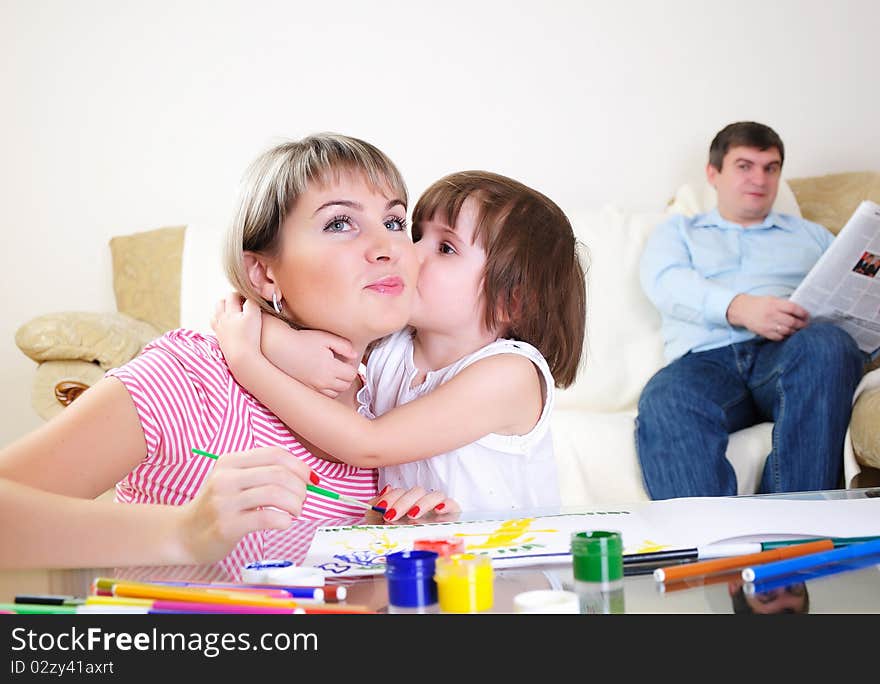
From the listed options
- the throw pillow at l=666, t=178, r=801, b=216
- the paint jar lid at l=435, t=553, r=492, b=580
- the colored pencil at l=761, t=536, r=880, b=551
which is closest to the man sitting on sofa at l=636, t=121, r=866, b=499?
the throw pillow at l=666, t=178, r=801, b=216

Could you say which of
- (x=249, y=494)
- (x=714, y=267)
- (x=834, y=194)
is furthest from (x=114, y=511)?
(x=834, y=194)

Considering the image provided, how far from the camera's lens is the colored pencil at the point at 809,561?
698 millimetres

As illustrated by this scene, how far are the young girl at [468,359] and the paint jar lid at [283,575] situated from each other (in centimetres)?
42

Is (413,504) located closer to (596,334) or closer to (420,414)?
(420,414)

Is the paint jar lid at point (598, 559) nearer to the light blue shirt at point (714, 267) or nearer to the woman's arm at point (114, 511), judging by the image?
the woman's arm at point (114, 511)

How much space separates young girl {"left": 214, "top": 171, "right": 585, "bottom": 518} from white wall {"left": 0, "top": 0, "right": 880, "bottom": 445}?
2290 mm

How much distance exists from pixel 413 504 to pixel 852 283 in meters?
1.99

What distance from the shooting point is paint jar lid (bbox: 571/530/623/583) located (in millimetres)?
706

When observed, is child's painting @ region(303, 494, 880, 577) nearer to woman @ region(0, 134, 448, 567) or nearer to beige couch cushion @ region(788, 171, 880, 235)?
woman @ region(0, 134, 448, 567)

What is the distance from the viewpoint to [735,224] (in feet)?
10.4

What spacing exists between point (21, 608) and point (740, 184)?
2.85 meters

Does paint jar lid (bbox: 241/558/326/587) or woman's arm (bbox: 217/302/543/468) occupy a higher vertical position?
woman's arm (bbox: 217/302/543/468)

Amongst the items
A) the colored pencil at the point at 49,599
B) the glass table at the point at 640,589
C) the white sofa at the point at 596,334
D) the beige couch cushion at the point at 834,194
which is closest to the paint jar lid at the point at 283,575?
the glass table at the point at 640,589
